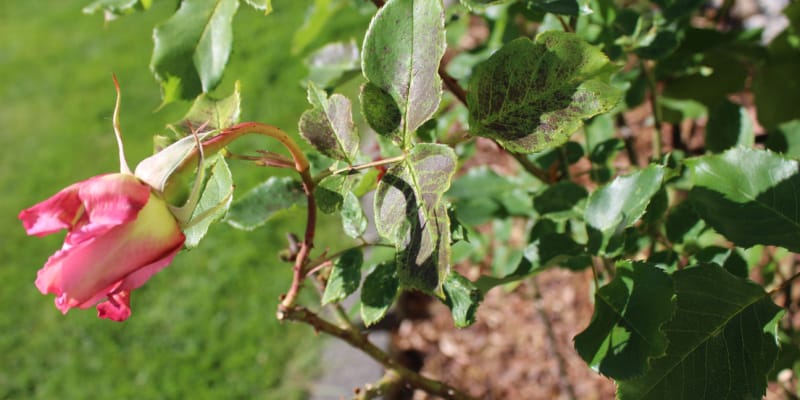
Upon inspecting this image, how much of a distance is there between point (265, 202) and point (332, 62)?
1.17 ft

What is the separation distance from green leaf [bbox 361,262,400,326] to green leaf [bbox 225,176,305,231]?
0.15 metres

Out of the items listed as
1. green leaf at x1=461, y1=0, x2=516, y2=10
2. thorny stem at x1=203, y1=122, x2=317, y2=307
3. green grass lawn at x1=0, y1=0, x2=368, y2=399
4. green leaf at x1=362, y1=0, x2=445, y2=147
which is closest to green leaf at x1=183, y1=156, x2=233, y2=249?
thorny stem at x1=203, y1=122, x2=317, y2=307

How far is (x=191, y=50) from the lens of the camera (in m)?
0.86

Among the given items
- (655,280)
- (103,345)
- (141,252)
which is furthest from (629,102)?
(103,345)

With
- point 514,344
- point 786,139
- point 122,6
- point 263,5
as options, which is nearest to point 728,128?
point 786,139

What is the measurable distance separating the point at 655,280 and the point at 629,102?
734 mm

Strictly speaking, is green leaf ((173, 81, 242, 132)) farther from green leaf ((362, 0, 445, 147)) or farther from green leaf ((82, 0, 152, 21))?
green leaf ((82, 0, 152, 21))

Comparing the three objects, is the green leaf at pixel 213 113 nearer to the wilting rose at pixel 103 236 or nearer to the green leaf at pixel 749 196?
the wilting rose at pixel 103 236

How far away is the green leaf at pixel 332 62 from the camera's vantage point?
1091mm

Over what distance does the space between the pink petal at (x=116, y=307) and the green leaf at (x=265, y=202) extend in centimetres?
25

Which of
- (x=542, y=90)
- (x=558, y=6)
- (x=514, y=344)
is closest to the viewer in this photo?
(x=542, y=90)

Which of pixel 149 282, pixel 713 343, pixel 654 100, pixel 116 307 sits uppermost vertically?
pixel 116 307

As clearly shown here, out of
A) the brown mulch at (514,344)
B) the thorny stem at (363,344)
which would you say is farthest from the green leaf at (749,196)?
the brown mulch at (514,344)

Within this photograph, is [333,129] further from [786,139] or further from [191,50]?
[786,139]
